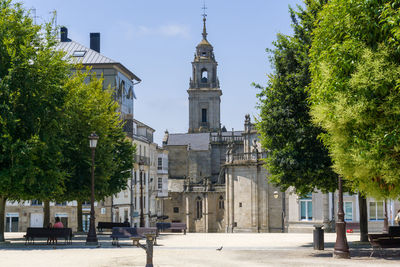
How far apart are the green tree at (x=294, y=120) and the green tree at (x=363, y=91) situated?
5995 millimetres

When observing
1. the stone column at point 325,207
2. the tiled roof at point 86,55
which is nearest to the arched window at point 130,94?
the tiled roof at point 86,55

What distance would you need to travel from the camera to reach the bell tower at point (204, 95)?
11538 cm

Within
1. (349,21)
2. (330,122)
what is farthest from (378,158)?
(349,21)

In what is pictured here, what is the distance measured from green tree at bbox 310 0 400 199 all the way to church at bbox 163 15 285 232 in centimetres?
1756

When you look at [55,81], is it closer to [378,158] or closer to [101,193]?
[101,193]

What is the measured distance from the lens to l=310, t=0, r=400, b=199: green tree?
1669cm

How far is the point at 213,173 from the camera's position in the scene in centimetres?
9950

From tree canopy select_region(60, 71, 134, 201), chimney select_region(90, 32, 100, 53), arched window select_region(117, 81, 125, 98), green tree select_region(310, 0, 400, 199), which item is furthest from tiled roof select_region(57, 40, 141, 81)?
green tree select_region(310, 0, 400, 199)

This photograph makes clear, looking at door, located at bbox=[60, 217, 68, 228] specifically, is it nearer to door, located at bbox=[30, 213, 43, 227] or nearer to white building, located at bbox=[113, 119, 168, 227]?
door, located at bbox=[30, 213, 43, 227]

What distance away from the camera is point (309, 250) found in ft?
76.4

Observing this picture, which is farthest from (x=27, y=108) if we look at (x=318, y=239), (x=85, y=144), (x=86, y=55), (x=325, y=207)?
(x=86, y=55)

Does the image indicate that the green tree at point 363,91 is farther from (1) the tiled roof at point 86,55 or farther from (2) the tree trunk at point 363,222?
(1) the tiled roof at point 86,55

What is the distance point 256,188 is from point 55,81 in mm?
34763

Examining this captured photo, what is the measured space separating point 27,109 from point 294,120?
12156 millimetres
